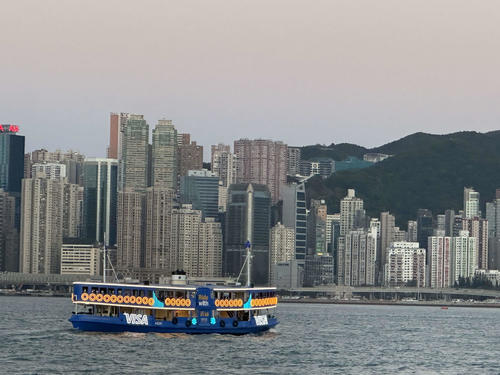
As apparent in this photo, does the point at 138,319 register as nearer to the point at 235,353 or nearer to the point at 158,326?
the point at 158,326

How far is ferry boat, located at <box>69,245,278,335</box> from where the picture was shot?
339ft

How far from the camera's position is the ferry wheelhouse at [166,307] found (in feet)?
339

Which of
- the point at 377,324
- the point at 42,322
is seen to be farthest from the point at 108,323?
the point at 377,324

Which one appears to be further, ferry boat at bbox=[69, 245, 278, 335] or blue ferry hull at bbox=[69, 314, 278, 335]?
blue ferry hull at bbox=[69, 314, 278, 335]

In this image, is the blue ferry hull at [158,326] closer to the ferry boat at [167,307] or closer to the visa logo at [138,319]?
the ferry boat at [167,307]

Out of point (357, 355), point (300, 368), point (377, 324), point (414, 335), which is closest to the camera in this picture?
point (300, 368)

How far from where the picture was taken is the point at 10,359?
8850 centimetres

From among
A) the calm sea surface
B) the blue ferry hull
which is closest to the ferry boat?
the blue ferry hull

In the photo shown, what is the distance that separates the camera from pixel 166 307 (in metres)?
103

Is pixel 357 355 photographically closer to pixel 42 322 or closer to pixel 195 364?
pixel 195 364

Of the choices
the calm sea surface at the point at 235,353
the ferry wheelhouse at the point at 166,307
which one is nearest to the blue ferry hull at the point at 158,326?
the ferry wheelhouse at the point at 166,307

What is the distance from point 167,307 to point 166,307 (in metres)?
0.08

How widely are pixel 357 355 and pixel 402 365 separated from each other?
7998 millimetres

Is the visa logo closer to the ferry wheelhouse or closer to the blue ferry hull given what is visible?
the ferry wheelhouse
